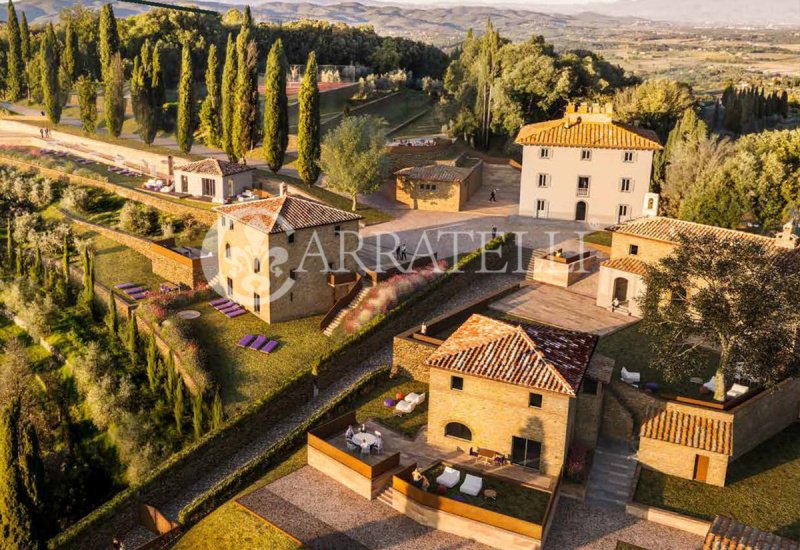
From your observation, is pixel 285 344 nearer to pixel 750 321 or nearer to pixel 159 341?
pixel 159 341

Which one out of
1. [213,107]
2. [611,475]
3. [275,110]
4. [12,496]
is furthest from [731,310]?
[213,107]

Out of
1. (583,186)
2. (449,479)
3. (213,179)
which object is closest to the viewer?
(449,479)

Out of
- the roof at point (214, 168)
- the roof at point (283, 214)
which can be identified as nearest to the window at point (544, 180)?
the roof at point (283, 214)

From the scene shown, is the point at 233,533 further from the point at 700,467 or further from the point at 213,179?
the point at 213,179

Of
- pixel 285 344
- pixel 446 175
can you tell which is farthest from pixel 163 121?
pixel 285 344

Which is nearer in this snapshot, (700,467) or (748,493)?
(748,493)

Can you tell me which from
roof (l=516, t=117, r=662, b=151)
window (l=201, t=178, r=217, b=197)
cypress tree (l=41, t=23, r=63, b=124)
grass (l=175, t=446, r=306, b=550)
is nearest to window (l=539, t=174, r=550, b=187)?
roof (l=516, t=117, r=662, b=151)
